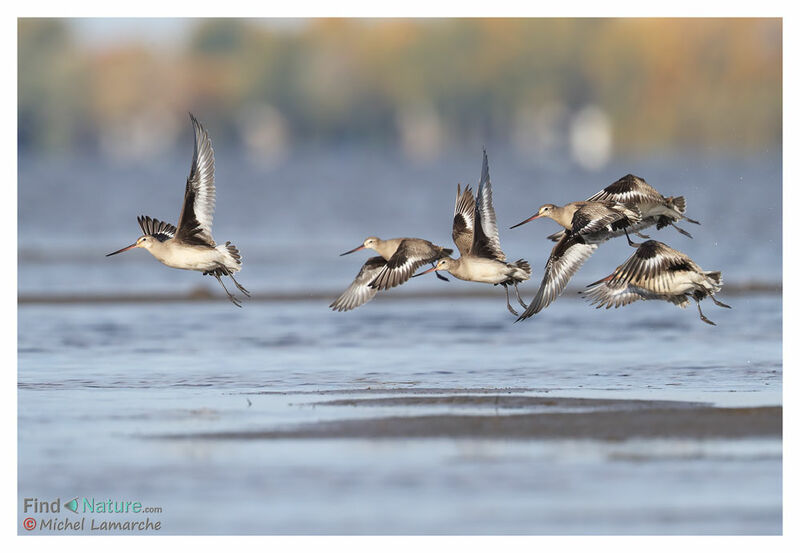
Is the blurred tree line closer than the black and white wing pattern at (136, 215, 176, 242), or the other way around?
the black and white wing pattern at (136, 215, 176, 242)

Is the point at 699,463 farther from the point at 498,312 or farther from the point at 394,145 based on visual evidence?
the point at 394,145

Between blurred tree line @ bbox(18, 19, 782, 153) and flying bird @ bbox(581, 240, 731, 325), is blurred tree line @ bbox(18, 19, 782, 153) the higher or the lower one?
the higher one

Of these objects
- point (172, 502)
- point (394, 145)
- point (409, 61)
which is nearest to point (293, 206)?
point (172, 502)

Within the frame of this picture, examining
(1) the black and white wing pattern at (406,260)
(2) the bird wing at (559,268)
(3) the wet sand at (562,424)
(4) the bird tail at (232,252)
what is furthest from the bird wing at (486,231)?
(4) the bird tail at (232,252)

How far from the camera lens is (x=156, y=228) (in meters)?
14.2

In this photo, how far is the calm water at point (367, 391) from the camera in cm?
970

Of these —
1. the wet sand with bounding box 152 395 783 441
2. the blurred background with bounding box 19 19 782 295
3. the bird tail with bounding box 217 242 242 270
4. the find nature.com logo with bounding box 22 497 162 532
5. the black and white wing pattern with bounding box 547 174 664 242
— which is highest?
the blurred background with bounding box 19 19 782 295

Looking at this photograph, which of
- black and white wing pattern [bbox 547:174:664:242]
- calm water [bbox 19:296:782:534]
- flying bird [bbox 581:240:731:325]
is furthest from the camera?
flying bird [bbox 581:240:731:325]

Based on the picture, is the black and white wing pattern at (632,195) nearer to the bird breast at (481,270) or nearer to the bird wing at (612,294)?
the bird wing at (612,294)

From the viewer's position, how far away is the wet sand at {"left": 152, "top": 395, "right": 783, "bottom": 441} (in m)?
11.4

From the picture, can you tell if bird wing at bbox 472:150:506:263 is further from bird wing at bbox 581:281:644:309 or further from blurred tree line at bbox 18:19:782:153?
blurred tree line at bbox 18:19:782:153

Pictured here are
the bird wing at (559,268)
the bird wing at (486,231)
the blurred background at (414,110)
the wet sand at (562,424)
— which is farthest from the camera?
the blurred background at (414,110)

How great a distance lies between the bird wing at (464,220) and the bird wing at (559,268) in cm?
82

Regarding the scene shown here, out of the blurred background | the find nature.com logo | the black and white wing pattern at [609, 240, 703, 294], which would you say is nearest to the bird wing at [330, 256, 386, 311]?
the black and white wing pattern at [609, 240, 703, 294]
